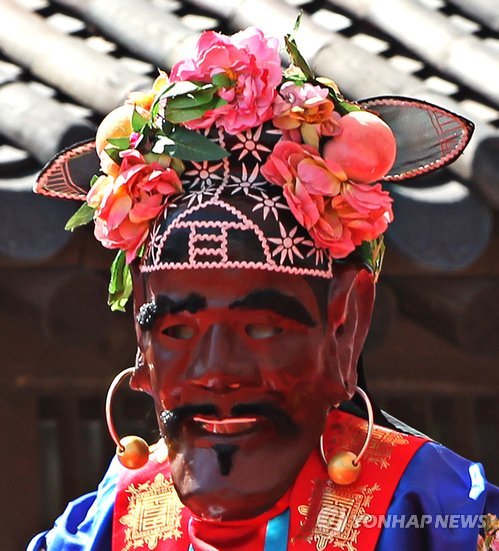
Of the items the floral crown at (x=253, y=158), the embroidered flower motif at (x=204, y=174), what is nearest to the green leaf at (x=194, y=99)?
the floral crown at (x=253, y=158)

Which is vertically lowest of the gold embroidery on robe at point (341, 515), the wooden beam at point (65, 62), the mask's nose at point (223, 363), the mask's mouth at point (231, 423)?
the wooden beam at point (65, 62)

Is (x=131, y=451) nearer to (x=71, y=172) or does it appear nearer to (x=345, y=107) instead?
(x=71, y=172)

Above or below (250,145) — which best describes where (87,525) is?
below

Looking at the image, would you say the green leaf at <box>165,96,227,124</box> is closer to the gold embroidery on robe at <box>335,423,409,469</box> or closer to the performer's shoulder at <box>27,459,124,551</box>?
the gold embroidery on robe at <box>335,423,409,469</box>

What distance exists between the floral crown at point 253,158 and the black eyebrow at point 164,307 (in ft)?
0.20

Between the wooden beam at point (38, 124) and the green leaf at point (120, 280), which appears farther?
the wooden beam at point (38, 124)

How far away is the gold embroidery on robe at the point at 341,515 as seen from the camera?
299cm

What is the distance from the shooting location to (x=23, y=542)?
207 inches

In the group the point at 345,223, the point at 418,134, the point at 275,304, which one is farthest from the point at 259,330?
the point at 418,134

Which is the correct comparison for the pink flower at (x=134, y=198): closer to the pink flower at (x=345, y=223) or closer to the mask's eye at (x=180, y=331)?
the mask's eye at (x=180, y=331)

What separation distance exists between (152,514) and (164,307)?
1.66 ft

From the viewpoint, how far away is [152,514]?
10.4 feet

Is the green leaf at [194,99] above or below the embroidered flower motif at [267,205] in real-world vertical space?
above

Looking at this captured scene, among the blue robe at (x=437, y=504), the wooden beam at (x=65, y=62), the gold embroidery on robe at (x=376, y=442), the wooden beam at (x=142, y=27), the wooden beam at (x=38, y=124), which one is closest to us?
the blue robe at (x=437, y=504)
